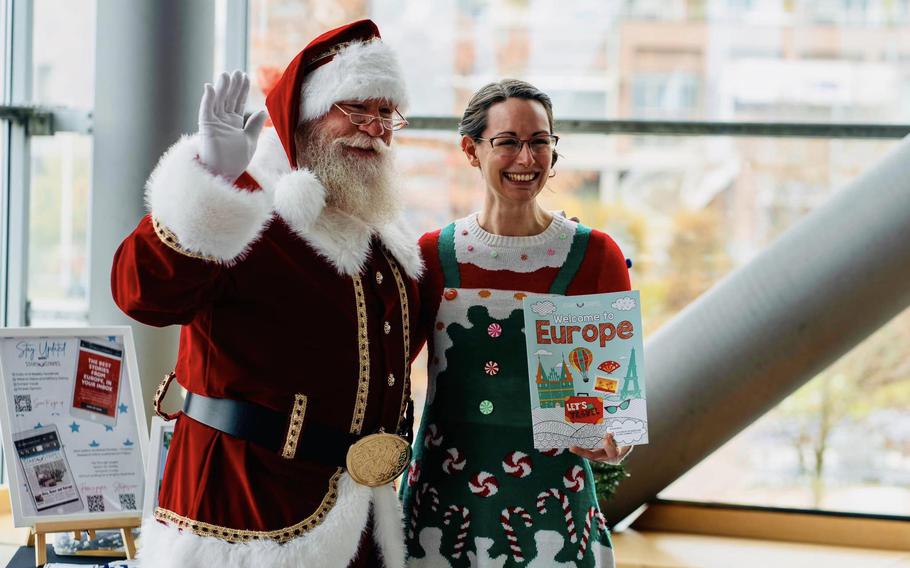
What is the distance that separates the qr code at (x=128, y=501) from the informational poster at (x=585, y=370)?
4.17ft

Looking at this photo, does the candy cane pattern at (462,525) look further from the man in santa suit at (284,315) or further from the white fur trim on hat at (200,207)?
the white fur trim on hat at (200,207)

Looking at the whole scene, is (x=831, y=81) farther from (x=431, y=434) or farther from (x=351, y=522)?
(x=351, y=522)

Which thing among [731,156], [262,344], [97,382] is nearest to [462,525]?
[262,344]

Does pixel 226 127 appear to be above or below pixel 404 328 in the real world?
above

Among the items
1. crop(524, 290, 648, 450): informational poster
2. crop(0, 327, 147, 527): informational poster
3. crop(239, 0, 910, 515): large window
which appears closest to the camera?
crop(524, 290, 648, 450): informational poster

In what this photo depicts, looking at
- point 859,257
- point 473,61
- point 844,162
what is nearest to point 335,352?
point 859,257

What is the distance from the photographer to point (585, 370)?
1977mm

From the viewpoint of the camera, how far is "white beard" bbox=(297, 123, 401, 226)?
74.6 inches

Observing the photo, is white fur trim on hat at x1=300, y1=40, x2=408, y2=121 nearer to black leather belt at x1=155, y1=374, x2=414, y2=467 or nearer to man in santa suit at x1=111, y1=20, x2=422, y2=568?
man in santa suit at x1=111, y1=20, x2=422, y2=568

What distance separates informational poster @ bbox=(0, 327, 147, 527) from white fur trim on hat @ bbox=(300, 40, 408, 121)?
1113 mm

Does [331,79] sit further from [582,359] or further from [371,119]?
[582,359]

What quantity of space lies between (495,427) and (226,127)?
846 millimetres

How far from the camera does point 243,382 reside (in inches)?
69.1

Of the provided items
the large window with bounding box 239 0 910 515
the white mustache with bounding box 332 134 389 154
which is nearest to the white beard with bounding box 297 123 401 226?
the white mustache with bounding box 332 134 389 154
